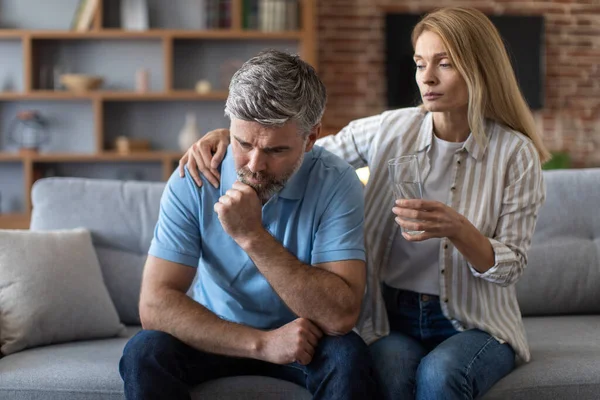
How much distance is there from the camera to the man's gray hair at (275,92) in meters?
1.71

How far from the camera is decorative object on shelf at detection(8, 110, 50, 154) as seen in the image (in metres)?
5.23

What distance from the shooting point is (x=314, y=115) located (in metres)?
1.80

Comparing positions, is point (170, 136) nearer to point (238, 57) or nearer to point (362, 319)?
point (238, 57)

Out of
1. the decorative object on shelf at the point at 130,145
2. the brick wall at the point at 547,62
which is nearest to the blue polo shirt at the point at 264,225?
the decorative object on shelf at the point at 130,145

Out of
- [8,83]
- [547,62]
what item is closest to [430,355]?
[8,83]

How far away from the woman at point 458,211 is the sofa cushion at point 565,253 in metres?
0.45

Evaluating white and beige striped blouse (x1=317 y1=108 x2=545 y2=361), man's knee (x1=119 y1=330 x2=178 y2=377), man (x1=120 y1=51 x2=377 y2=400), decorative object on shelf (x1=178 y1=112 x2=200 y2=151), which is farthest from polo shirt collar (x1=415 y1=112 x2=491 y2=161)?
decorative object on shelf (x1=178 y1=112 x2=200 y2=151)

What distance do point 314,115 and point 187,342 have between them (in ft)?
1.95

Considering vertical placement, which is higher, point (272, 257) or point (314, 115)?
point (314, 115)

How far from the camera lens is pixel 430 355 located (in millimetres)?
1787

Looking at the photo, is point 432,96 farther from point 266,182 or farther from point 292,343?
point 292,343

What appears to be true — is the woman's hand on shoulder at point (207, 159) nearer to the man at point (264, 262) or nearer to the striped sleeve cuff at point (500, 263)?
the man at point (264, 262)

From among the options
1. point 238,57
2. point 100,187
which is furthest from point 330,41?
point 100,187

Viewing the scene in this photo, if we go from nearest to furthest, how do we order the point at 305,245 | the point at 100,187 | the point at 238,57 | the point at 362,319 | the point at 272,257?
1. the point at 272,257
2. the point at 305,245
3. the point at 362,319
4. the point at 100,187
5. the point at 238,57
